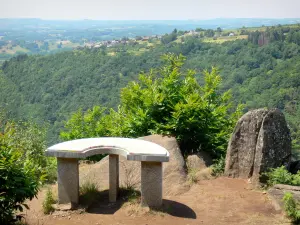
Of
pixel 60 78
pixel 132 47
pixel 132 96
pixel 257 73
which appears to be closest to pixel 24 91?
pixel 60 78

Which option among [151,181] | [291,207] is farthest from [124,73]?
[291,207]

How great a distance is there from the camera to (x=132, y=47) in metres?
130

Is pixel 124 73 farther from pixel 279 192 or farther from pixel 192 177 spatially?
pixel 279 192

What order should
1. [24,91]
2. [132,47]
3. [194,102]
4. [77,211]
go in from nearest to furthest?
[77,211]
[194,102]
[24,91]
[132,47]

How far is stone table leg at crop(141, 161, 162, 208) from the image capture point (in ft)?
25.2

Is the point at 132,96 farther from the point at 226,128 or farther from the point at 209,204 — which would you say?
the point at 209,204

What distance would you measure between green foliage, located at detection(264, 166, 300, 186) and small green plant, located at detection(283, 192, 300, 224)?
1099 mm

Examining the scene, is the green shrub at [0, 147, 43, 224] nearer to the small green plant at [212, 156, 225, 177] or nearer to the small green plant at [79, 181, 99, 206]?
the small green plant at [79, 181, 99, 206]

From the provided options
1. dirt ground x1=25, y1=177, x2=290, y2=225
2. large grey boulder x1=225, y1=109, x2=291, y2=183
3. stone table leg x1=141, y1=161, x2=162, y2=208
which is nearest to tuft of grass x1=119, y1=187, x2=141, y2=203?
dirt ground x1=25, y1=177, x2=290, y2=225

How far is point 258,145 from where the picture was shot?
9.13 meters

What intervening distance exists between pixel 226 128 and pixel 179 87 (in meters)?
1.90

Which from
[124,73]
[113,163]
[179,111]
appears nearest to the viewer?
[113,163]

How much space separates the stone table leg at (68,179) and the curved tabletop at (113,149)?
0.72 ft

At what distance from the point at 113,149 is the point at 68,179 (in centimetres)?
103
